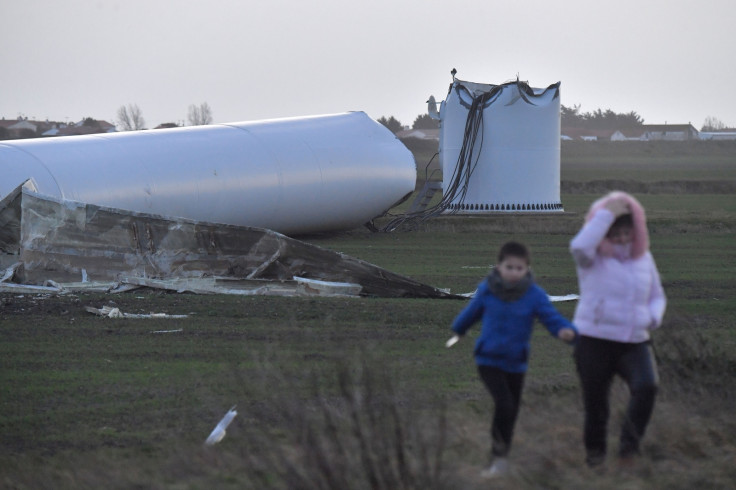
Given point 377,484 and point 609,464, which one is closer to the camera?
point 377,484

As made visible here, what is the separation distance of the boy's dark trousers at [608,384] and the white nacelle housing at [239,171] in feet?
44.5

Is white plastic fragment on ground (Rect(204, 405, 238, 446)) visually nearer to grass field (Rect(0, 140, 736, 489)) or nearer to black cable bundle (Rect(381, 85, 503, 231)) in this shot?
grass field (Rect(0, 140, 736, 489))

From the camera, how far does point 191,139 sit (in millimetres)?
22734

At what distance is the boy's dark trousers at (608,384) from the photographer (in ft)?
18.8

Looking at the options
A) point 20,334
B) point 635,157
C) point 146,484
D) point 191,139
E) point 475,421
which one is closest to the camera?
point 146,484

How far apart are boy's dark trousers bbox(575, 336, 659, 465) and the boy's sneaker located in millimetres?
656

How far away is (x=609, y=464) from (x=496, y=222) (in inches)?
937

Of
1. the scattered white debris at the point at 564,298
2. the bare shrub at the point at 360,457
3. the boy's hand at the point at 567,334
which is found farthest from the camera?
the scattered white debris at the point at 564,298

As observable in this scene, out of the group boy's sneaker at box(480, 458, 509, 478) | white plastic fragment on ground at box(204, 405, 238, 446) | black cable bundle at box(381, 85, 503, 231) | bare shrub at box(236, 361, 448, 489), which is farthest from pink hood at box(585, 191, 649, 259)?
black cable bundle at box(381, 85, 503, 231)

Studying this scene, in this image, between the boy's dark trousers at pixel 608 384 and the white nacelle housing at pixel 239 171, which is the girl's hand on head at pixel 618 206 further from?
the white nacelle housing at pixel 239 171

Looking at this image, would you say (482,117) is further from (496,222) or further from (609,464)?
(609,464)

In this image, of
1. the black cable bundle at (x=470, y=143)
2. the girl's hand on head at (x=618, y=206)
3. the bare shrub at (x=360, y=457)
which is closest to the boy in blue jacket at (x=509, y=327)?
the girl's hand on head at (x=618, y=206)

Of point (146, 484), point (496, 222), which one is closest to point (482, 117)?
point (496, 222)

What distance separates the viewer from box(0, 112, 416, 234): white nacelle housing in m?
19.7
